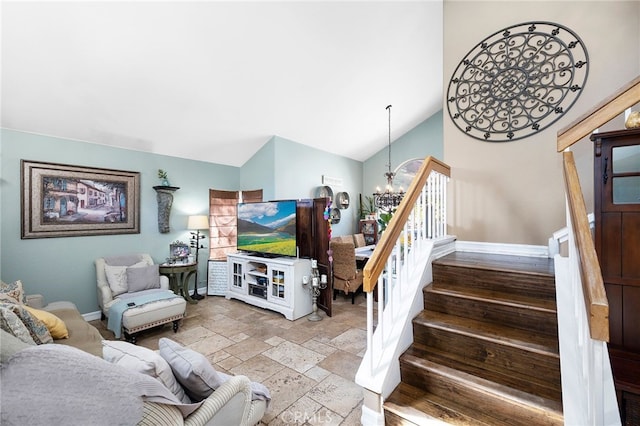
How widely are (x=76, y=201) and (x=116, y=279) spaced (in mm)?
1218

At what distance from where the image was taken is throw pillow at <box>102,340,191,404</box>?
4.01 feet

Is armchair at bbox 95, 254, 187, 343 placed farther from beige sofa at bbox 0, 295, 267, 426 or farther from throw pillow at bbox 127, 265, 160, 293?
beige sofa at bbox 0, 295, 267, 426

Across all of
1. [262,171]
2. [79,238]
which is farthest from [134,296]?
[262,171]

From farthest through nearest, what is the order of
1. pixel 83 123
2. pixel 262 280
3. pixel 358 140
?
A: pixel 358 140, pixel 262 280, pixel 83 123

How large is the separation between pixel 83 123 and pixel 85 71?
0.90 metres

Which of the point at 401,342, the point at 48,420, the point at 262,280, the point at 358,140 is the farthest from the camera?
the point at 358,140

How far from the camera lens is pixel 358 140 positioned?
5.97m

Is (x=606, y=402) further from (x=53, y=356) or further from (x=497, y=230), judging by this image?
(x=53, y=356)

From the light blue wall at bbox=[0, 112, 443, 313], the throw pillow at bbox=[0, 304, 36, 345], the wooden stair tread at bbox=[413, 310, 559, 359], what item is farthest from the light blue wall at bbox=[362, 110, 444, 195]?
the throw pillow at bbox=[0, 304, 36, 345]

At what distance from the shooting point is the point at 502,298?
1773 mm

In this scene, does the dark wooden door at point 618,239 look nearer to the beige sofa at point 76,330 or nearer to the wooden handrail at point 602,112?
the wooden handrail at point 602,112

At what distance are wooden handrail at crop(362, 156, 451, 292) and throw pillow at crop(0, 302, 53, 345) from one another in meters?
2.33

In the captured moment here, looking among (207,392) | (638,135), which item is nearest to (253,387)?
(207,392)

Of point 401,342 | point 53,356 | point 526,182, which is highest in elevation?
point 526,182
